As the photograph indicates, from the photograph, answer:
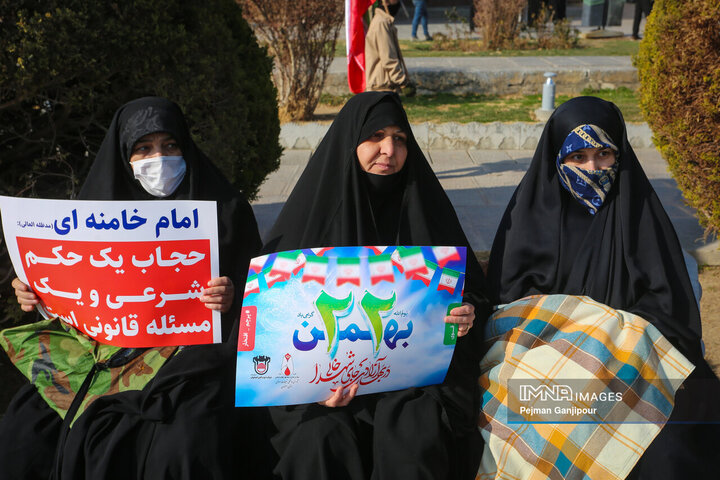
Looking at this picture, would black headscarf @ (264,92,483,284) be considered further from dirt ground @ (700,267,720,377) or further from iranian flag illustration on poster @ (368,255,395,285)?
dirt ground @ (700,267,720,377)

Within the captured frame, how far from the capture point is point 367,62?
26.5ft

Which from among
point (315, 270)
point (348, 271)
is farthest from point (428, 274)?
point (315, 270)

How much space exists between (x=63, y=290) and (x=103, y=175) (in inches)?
20.1

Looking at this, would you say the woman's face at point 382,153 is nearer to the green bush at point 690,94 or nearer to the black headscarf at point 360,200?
the black headscarf at point 360,200

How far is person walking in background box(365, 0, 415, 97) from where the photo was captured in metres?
7.86

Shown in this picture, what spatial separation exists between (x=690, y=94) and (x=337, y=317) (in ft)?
11.1

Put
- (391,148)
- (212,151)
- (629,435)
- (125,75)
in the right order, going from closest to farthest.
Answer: (629,435), (391,148), (125,75), (212,151)

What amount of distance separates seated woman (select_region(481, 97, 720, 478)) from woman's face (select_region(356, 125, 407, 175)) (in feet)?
1.82

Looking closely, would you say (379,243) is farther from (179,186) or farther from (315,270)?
(179,186)

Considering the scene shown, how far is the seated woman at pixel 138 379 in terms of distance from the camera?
2.26 meters

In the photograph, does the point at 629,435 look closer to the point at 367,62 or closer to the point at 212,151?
the point at 212,151

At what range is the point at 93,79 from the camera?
3465 mm

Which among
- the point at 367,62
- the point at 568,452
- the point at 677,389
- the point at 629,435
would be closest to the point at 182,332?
the point at 568,452

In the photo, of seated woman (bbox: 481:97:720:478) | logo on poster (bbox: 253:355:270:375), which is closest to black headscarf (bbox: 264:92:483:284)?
seated woman (bbox: 481:97:720:478)
